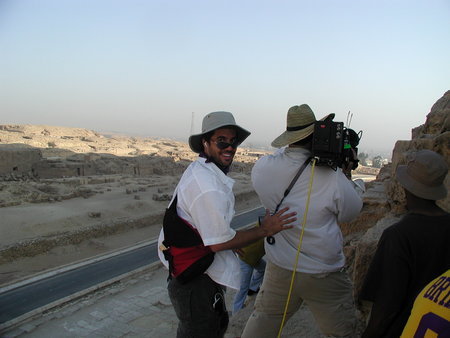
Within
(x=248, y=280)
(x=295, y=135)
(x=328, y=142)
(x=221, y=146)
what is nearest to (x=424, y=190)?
(x=328, y=142)

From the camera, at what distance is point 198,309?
264cm

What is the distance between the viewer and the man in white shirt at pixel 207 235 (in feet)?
8.03

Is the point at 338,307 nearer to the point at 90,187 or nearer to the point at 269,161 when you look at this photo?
the point at 269,161

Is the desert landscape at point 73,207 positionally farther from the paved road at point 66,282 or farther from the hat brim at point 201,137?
the hat brim at point 201,137

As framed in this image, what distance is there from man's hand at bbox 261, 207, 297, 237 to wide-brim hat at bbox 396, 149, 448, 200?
0.74 m

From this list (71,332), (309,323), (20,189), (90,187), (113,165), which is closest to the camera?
(309,323)

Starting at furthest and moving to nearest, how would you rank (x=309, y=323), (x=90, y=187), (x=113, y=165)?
(x=113, y=165) → (x=90, y=187) → (x=309, y=323)

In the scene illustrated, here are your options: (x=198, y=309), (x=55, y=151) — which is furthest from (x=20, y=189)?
(x=198, y=309)

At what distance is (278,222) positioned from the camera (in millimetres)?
2523

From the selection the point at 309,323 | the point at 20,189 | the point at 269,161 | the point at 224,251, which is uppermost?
the point at 269,161

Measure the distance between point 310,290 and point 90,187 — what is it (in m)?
27.6

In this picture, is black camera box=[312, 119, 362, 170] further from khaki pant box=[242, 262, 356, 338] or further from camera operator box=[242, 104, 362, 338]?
khaki pant box=[242, 262, 356, 338]

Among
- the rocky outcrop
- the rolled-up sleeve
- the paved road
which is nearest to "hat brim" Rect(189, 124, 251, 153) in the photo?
the rolled-up sleeve

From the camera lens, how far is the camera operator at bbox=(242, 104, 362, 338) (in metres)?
2.66
